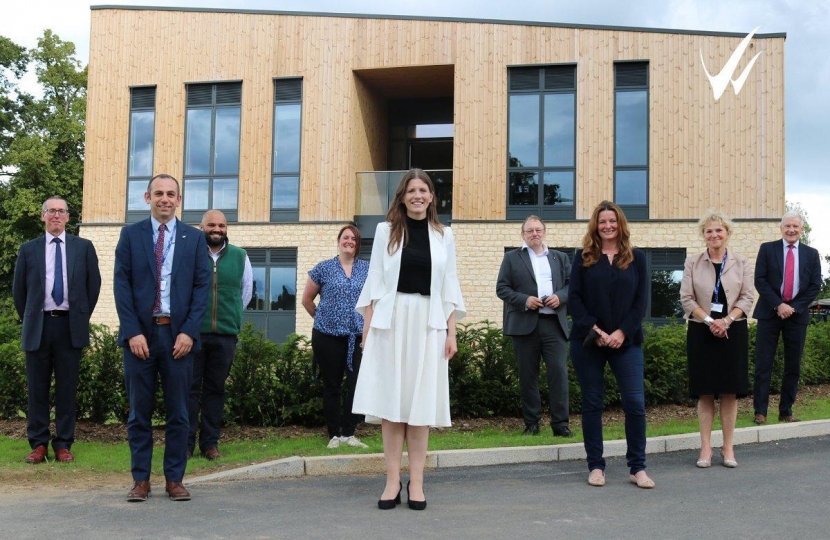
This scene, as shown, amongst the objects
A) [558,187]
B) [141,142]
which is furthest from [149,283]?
[141,142]

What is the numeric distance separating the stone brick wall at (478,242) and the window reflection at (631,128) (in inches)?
68.5

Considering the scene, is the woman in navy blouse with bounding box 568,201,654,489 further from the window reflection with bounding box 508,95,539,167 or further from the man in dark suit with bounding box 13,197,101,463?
the window reflection with bounding box 508,95,539,167

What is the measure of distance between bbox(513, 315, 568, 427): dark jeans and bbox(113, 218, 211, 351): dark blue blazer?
3.43m

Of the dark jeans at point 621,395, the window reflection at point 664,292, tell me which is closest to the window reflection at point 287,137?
the window reflection at point 664,292

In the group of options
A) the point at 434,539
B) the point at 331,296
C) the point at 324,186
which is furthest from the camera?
the point at 324,186

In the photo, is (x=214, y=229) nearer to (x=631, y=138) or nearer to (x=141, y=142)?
(x=631, y=138)

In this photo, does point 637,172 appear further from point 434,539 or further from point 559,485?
point 434,539

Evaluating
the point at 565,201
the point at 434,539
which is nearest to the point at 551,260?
the point at 434,539

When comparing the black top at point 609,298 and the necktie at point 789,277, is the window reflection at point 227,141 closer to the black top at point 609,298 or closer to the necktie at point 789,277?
the necktie at point 789,277

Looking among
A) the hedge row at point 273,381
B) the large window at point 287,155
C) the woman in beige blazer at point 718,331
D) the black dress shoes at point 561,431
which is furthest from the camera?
the large window at point 287,155

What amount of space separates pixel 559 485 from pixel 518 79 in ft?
55.7

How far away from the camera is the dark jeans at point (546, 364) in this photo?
773 cm

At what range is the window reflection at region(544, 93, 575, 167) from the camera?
69.4 feet

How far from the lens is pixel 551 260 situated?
8.00 metres
